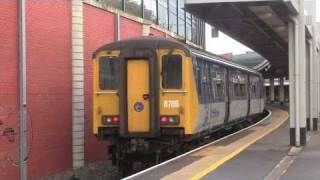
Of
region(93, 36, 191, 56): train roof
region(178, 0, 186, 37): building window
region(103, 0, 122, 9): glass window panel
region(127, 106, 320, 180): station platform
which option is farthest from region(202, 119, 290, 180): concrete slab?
region(178, 0, 186, 37): building window

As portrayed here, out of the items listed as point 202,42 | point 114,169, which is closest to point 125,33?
point 114,169

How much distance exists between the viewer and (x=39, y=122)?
1677 centimetres

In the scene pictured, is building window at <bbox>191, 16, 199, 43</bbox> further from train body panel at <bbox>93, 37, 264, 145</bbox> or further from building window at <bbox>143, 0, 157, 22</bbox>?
train body panel at <bbox>93, 37, 264, 145</bbox>

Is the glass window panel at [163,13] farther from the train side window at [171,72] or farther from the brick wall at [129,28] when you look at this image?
the train side window at [171,72]

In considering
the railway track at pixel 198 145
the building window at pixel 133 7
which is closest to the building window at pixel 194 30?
the railway track at pixel 198 145

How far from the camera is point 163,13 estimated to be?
3147 centimetres

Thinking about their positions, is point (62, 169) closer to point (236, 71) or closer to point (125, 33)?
point (125, 33)

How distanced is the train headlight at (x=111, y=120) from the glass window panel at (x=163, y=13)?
15.0 meters

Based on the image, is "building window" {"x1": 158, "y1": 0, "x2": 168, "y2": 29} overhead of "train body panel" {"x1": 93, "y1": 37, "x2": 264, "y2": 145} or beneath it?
overhead

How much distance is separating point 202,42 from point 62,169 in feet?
83.9

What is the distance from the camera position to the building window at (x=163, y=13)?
3070 cm

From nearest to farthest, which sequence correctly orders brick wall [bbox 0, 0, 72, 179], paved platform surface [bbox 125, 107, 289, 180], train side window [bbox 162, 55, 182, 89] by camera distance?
paved platform surface [bbox 125, 107, 289, 180], brick wall [bbox 0, 0, 72, 179], train side window [bbox 162, 55, 182, 89]

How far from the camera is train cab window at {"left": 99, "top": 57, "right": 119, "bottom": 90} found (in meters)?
15.9

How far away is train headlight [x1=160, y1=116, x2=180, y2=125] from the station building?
340 centimetres
